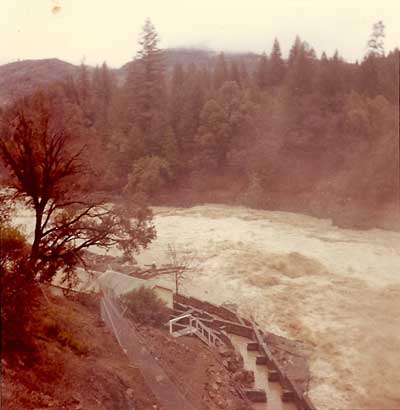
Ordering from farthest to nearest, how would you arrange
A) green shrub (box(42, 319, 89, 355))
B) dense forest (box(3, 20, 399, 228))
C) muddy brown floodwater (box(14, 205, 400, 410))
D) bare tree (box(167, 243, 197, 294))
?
dense forest (box(3, 20, 399, 228)), bare tree (box(167, 243, 197, 294)), muddy brown floodwater (box(14, 205, 400, 410)), green shrub (box(42, 319, 89, 355))

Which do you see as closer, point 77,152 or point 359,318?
point 77,152

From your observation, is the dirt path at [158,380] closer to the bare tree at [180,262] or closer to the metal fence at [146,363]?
the metal fence at [146,363]

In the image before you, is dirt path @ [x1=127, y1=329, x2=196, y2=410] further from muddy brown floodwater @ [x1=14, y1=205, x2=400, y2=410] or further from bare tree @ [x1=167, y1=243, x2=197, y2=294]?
bare tree @ [x1=167, y1=243, x2=197, y2=294]

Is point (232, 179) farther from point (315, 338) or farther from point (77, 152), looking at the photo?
point (77, 152)

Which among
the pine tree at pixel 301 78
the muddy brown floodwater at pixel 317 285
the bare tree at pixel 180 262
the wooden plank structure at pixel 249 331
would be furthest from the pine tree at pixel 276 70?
the wooden plank structure at pixel 249 331

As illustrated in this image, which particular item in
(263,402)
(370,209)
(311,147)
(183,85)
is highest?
(183,85)

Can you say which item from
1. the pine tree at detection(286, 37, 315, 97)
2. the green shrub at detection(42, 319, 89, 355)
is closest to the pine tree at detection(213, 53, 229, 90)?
the pine tree at detection(286, 37, 315, 97)

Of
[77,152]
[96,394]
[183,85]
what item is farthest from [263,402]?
[183,85]
